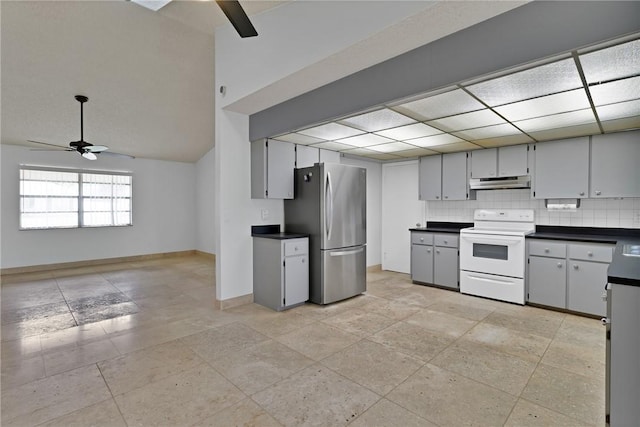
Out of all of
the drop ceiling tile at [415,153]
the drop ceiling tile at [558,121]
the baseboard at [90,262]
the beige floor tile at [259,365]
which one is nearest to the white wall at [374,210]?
the drop ceiling tile at [415,153]

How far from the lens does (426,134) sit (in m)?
3.81

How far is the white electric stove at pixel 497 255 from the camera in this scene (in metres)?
4.06

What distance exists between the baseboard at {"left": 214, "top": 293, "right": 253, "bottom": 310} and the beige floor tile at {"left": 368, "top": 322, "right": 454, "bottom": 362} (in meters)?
1.91

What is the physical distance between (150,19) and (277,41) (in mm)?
1871

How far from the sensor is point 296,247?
3998mm

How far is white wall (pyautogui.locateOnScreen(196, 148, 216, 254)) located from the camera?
795cm

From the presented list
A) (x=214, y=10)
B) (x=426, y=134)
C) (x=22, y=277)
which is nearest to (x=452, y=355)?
(x=426, y=134)

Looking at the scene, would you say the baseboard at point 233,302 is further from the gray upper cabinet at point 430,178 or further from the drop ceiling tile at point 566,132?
the drop ceiling tile at point 566,132

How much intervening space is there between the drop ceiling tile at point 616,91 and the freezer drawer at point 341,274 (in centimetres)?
298

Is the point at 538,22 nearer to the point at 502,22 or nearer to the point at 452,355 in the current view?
the point at 502,22

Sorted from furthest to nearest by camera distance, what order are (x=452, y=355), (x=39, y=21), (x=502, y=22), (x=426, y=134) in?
(x=426, y=134) < (x=39, y=21) < (x=452, y=355) < (x=502, y=22)

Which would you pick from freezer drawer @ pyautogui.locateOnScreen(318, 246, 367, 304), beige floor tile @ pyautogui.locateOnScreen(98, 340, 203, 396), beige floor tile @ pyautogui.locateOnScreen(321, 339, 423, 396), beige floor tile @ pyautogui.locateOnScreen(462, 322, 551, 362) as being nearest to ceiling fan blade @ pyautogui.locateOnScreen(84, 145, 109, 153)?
beige floor tile @ pyautogui.locateOnScreen(98, 340, 203, 396)

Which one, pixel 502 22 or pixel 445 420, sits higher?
pixel 502 22

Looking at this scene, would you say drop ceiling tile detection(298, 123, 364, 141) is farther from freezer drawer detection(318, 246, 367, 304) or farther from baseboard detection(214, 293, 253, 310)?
baseboard detection(214, 293, 253, 310)
